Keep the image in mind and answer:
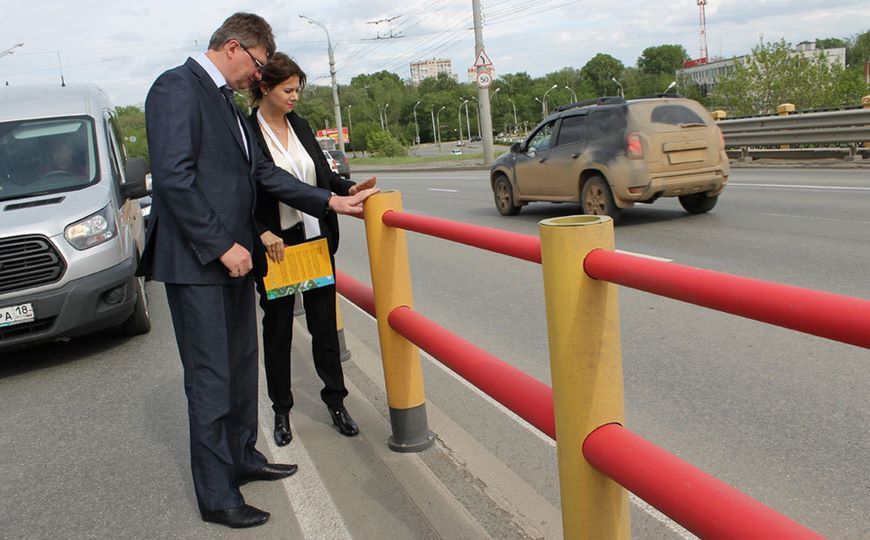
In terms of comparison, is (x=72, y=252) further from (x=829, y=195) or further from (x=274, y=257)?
(x=829, y=195)

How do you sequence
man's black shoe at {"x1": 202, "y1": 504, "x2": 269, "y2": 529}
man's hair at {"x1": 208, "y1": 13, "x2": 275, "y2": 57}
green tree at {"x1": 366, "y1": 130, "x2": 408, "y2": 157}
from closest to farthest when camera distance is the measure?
man's hair at {"x1": 208, "y1": 13, "x2": 275, "y2": 57}
man's black shoe at {"x1": 202, "y1": 504, "x2": 269, "y2": 529}
green tree at {"x1": 366, "y1": 130, "x2": 408, "y2": 157}

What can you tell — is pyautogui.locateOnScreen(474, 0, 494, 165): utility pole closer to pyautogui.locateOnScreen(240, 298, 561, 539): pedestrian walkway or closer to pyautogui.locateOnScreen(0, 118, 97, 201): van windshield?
pyautogui.locateOnScreen(0, 118, 97, 201): van windshield

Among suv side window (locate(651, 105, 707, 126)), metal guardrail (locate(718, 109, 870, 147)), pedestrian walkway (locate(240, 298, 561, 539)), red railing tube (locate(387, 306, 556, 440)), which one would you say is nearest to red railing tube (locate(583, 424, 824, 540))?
red railing tube (locate(387, 306, 556, 440))

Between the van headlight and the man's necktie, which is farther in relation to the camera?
the van headlight

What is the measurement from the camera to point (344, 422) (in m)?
4.13

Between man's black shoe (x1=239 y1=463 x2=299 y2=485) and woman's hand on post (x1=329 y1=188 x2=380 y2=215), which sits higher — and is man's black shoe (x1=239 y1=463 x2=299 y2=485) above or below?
below

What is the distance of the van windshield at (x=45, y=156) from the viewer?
21.8 ft

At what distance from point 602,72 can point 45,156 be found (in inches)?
6002

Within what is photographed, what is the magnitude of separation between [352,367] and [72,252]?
2.45 metres

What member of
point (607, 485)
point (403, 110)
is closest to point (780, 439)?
point (607, 485)

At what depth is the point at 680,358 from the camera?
16.8 ft

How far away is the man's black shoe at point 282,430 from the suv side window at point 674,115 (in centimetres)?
833

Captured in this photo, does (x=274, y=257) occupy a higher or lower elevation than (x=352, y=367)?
higher

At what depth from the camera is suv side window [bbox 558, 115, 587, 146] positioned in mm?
11789
